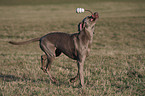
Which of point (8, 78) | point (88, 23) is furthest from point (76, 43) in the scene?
point (8, 78)

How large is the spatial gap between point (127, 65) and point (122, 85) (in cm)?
225

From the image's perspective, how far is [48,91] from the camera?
4.73 m

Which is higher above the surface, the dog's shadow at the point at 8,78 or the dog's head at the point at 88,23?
the dog's head at the point at 88,23

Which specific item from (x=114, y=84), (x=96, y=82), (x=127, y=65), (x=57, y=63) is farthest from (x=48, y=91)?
(x=127, y=65)

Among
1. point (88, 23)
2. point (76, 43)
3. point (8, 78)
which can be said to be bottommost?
point (8, 78)

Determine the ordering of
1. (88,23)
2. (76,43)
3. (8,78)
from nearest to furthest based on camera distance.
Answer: (88,23), (76,43), (8,78)

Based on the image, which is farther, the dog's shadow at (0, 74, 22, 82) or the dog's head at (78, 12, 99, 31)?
the dog's shadow at (0, 74, 22, 82)

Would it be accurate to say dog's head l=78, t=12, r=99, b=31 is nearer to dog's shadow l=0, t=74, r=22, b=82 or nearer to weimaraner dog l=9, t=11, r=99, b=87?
weimaraner dog l=9, t=11, r=99, b=87

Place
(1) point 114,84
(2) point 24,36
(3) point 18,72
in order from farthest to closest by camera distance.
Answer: (2) point 24,36
(3) point 18,72
(1) point 114,84

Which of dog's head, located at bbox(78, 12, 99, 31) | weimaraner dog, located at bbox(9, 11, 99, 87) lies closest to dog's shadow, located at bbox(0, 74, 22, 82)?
weimaraner dog, located at bbox(9, 11, 99, 87)

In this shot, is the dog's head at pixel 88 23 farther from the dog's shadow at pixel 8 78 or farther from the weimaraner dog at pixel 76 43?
the dog's shadow at pixel 8 78

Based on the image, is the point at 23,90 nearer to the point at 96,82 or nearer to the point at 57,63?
the point at 96,82

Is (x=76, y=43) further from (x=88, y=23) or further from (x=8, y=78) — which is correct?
(x=8, y=78)

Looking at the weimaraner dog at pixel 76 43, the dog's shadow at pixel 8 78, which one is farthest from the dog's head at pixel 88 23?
the dog's shadow at pixel 8 78
